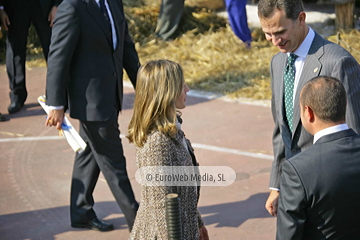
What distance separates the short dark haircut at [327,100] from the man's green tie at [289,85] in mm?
751

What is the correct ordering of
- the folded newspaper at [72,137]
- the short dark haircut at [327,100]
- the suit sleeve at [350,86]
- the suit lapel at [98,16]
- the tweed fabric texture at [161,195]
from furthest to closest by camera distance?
Answer: the suit lapel at [98,16]
the folded newspaper at [72,137]
the suit sleeve at [350,86]
the tweed fabric texture at [161,195]
the short dark haircut at [327,100]

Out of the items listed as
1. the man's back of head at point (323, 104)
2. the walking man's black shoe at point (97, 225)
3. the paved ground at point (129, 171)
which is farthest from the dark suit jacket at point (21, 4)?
the man's back of head at point (323, 104)

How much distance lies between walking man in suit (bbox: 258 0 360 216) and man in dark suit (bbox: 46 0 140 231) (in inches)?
61.5

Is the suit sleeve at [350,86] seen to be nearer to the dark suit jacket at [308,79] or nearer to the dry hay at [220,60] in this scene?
the dark suit jacket at [308,79]

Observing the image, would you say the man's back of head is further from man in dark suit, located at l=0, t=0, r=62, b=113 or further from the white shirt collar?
man in dark suit, located at l=0, t=0, r=62, b=113

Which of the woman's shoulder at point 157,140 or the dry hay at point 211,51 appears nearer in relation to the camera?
the woman's shoulder at point 157,140

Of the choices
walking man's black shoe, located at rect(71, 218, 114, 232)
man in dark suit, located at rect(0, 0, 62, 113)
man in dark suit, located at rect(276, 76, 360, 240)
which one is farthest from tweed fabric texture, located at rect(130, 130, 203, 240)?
man in dark suit, located at rect(0, 0, 62, 113)

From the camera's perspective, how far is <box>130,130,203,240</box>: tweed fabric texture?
9.59 ft

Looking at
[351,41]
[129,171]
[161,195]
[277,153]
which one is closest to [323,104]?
[161,195]

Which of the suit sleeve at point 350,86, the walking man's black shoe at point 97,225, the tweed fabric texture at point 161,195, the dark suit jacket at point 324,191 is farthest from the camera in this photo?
the walking man's black shoe at point 97,225

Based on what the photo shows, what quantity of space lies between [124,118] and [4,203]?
2649 mm

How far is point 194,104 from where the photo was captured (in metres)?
8.19

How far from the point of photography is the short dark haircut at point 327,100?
2570mm

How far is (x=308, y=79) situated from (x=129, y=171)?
127 inches
